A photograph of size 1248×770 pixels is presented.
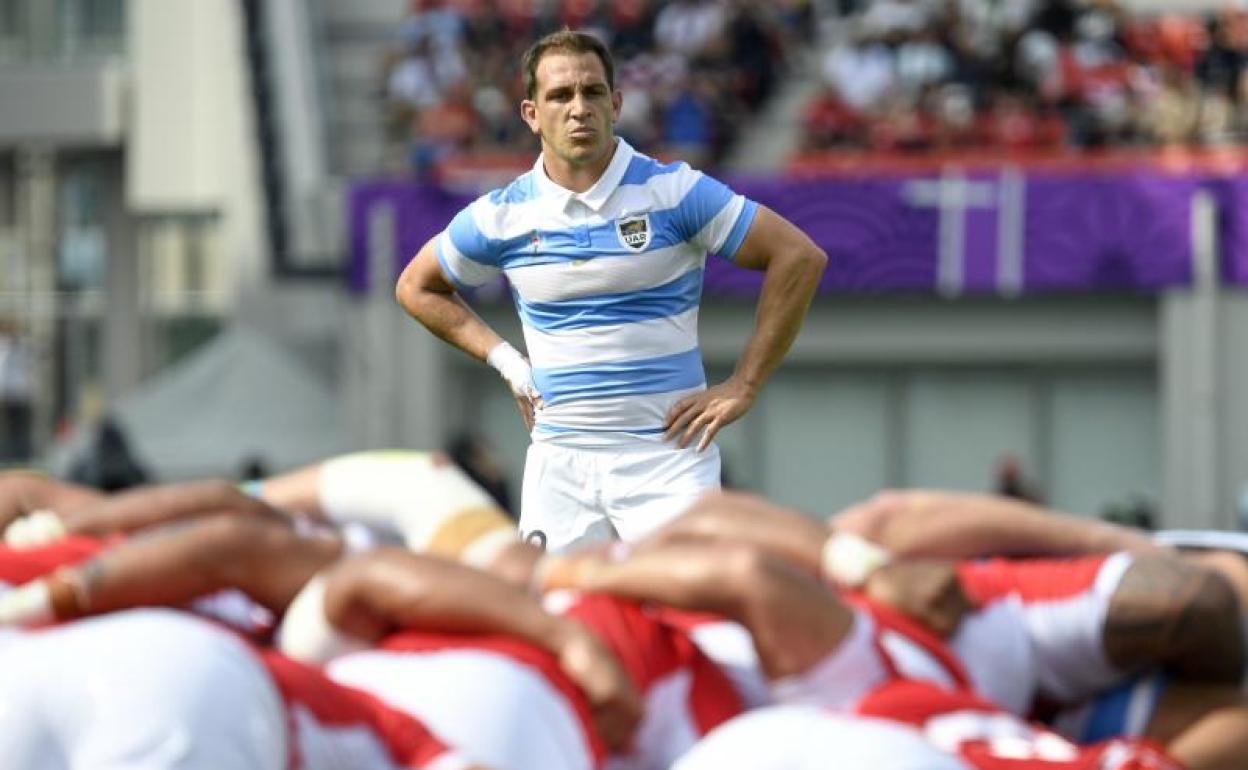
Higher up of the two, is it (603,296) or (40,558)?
(603,296)

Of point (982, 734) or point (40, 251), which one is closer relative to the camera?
point (982, 734)

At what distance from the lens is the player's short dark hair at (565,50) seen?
4.28 metres

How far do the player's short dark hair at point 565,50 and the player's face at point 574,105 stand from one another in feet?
0.04

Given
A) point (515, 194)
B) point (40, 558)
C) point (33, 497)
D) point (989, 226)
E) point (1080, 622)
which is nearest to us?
point (40, 558)

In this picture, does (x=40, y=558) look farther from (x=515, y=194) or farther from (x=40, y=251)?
(x=40, y=251)

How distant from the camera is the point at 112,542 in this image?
4.65m

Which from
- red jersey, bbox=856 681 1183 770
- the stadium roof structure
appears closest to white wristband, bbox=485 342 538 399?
red jersey, bbox=856 681 1183 770

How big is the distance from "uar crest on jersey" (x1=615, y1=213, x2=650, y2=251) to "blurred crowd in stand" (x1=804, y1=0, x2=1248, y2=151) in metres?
12.3

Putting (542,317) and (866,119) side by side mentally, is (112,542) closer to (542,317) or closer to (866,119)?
(542,317)

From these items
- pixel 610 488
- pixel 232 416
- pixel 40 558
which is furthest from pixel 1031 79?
pixel 40 558

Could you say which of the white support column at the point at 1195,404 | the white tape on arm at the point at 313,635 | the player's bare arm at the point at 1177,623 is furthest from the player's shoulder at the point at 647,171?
the white support column at the point at 1195,404

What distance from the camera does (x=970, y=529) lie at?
16.3ft

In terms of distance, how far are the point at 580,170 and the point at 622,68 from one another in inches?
506

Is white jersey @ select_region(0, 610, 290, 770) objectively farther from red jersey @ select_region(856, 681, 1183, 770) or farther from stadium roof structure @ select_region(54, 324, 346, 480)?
stadium roof structure @ select_region(54, 324, 346, 480)
